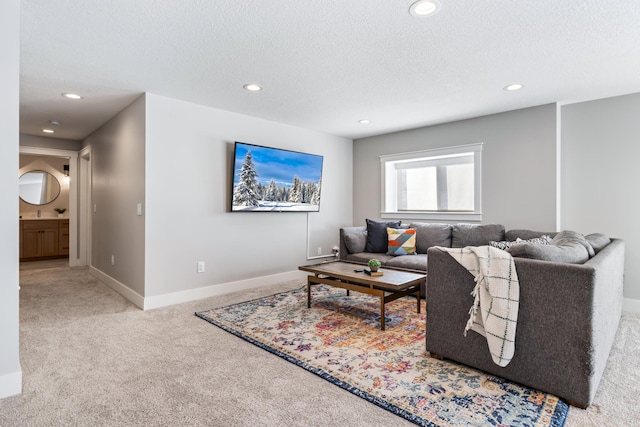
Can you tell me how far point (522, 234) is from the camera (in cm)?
370

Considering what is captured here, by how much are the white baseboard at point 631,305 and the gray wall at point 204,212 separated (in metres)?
3.71

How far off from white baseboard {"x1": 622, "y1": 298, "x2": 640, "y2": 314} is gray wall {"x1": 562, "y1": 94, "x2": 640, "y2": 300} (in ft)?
0.15

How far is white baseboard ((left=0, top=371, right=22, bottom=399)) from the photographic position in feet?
5.93

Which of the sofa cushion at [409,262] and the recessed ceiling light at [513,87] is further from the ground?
the recessed ceiling light at [513,87]

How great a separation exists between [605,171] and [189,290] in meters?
4.67

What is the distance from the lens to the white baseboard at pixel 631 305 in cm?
341

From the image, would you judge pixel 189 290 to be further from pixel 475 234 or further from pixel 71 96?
pixel 475 234

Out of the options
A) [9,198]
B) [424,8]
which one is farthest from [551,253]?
[9,198]

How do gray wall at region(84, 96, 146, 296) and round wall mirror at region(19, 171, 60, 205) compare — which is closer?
gray wall at region(84, 96, 146, 296)

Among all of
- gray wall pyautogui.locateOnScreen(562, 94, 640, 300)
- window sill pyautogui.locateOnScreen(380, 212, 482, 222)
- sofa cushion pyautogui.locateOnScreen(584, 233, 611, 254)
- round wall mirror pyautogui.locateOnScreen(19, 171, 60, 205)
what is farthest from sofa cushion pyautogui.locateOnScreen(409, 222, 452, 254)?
Result: round wall mirror pyautogui.locateOnScreen(19, 171, 60, 205)

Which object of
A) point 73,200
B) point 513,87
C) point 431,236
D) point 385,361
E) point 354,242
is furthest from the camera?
point 73,200

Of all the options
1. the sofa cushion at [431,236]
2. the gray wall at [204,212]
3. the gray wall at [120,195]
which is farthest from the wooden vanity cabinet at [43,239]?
the sofa cushion at [431,236]

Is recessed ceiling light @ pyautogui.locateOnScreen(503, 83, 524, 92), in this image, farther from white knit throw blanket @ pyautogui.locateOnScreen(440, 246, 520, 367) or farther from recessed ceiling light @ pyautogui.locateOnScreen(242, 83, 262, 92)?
recessed ceiling light @ pyautogui.locateOnScreen(242, 83, 262, 92)

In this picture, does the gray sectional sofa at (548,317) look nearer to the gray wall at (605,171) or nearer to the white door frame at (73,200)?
the gray wall at (605,171)
